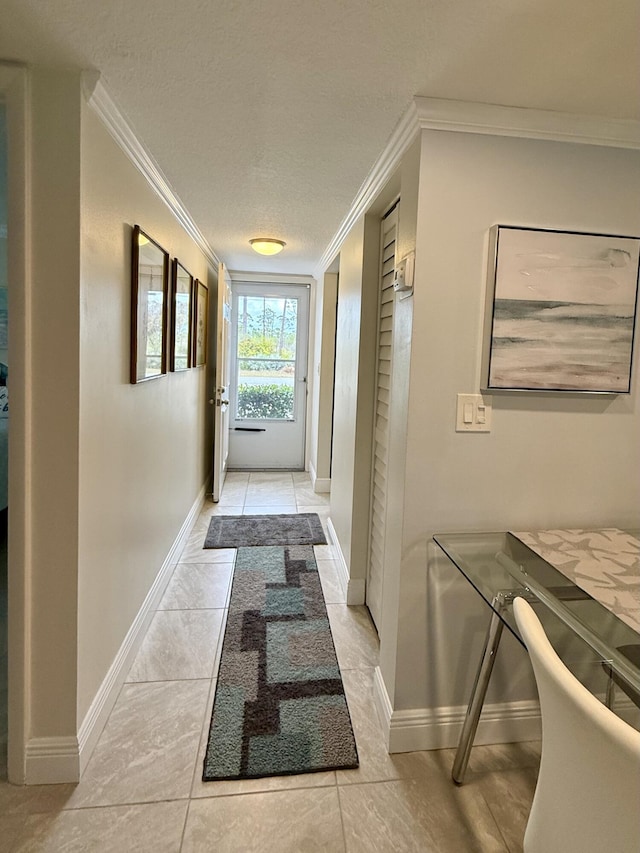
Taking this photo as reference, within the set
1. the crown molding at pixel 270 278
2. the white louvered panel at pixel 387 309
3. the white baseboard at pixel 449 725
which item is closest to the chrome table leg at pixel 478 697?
the white baseboard at pixel 449 725

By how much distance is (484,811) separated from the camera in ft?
4.94

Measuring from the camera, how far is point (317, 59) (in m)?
1.33

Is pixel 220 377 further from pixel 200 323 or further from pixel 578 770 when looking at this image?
pixel 578 770

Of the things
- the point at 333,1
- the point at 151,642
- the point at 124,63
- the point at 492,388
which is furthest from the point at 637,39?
the point at 151,642

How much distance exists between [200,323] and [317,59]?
8.67 feet

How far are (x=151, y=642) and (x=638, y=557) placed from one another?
1997 mm

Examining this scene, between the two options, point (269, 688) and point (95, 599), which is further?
point (269, 688)

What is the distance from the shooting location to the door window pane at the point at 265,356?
5.33m

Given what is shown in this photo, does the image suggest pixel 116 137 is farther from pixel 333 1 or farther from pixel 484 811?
pixel 484 811

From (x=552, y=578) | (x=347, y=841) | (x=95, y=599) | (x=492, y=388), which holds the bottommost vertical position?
(x=347, y=841)

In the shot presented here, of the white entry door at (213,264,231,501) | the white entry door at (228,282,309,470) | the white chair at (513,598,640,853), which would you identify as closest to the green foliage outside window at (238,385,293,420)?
the white entry door at (228,282,309,470)

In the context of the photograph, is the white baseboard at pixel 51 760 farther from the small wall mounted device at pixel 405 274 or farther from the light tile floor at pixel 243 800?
the small wall mounted device at pixel 405 274

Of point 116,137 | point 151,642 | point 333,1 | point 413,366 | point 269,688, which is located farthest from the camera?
point 151,642

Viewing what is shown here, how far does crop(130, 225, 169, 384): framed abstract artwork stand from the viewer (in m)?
1.98
